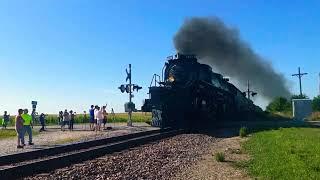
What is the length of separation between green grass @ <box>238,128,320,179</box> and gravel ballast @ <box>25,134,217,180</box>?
191 centimetres

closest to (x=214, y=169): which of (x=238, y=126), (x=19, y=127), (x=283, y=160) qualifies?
(x=283, y=160)

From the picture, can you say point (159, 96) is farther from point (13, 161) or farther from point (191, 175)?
point (191, 175)

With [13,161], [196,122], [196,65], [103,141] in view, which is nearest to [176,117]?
[196,122]

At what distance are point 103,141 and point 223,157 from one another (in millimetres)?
7872

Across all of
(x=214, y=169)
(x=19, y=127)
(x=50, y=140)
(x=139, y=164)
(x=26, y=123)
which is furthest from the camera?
(x=50, y=140)

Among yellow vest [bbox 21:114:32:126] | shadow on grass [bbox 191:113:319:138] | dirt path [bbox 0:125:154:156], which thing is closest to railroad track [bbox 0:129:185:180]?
dirt path [bbox 0:125:154:156]

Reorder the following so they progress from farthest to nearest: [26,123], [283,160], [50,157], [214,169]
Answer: [26,123]
[50,157]
[283,160]
[214,169]

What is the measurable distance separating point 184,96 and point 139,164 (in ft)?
48.1

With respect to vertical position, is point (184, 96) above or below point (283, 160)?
above

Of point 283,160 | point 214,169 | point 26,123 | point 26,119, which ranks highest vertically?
point 26,119

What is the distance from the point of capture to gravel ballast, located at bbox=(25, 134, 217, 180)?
11344 mm

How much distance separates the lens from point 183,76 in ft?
93.5

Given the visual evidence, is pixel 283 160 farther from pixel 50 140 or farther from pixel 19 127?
pixel 50 140

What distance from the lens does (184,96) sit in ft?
91.2
